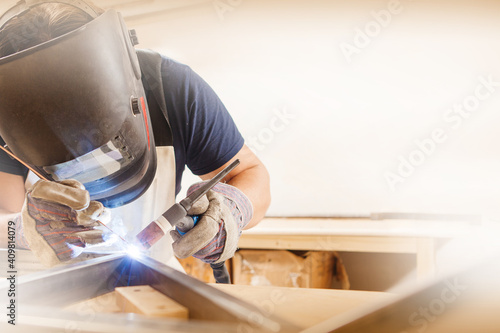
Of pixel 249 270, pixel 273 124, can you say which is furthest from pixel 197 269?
pixel 273 124

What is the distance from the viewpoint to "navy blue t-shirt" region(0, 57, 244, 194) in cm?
127

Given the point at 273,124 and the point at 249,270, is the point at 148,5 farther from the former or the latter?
the point at 249,270

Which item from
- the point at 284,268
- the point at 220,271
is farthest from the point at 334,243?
the point at 220,271

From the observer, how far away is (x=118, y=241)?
2.94 feet

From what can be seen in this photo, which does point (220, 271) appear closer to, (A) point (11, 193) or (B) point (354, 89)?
(A) point (11, 193)

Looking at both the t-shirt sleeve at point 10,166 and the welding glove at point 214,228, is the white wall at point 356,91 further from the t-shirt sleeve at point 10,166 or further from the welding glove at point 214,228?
the welding glove at point 214,228

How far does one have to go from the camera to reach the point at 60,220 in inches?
34.9

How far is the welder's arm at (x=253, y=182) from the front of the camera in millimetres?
1232

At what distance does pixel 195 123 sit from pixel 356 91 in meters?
1.08

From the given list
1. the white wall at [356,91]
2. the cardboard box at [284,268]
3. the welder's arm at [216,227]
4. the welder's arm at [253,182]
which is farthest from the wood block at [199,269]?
the welder's arm at [216,227]

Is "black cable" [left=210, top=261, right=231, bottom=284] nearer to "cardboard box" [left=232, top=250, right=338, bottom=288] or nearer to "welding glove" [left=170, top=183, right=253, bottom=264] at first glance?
"welding glove" [left=170, top=183, right=253, bottom=264]

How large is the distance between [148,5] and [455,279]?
192cm

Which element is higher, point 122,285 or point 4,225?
point 4,225

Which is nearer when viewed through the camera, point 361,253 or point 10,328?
point 10,328
